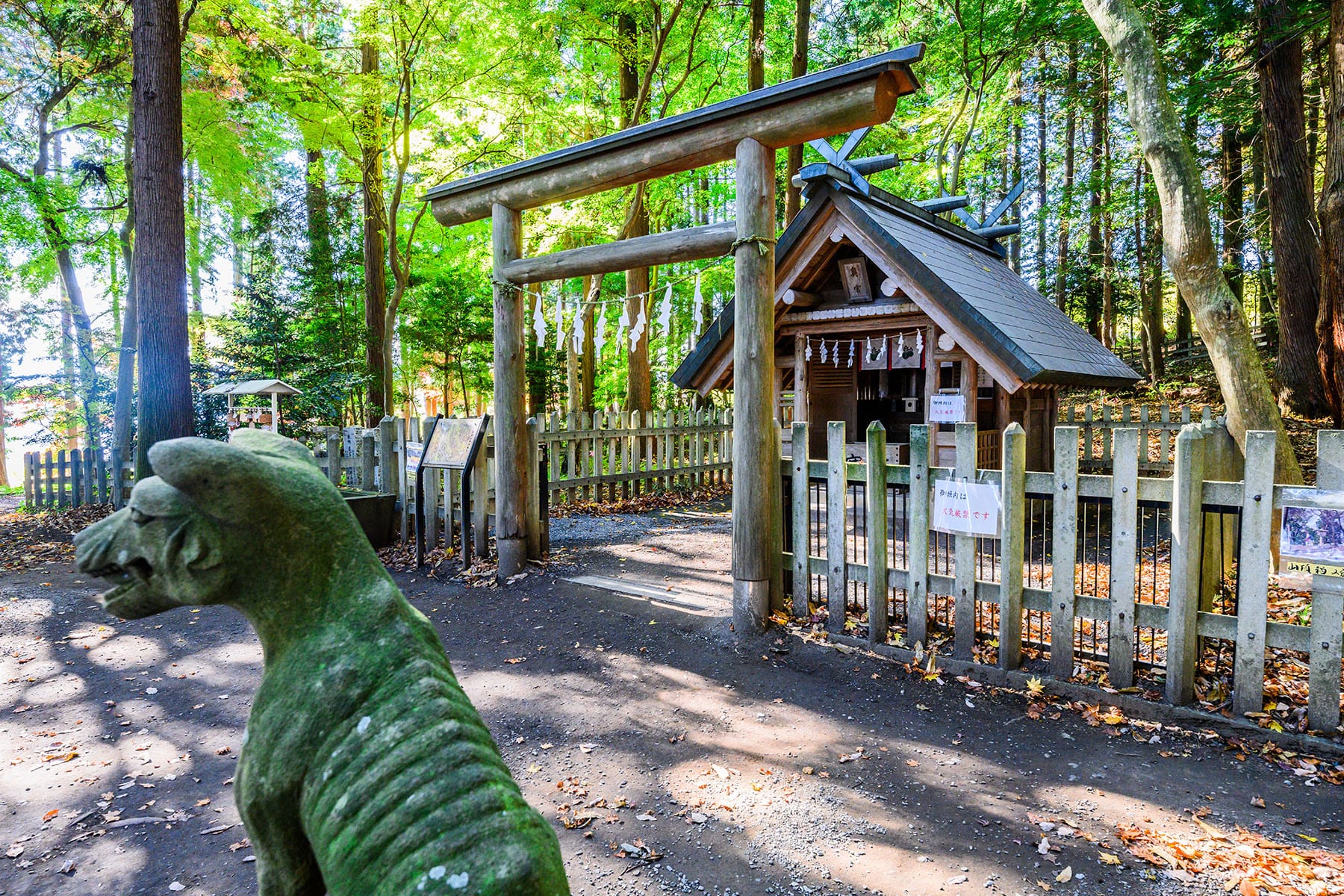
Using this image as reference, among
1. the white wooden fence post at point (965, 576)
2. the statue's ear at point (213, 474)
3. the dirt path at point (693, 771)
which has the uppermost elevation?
the statue's ear at point (213, 474)

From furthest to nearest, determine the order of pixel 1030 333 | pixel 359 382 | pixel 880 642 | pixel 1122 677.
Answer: pixel 359 382, pixel 1030 333, pixel 880 642, pixel 1122 677

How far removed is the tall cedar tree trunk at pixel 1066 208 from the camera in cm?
2009

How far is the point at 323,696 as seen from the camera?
1517mm

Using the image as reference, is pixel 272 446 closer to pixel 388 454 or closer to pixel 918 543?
pixel 918 543

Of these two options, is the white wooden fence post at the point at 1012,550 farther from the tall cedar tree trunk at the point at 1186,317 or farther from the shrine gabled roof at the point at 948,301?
the tall cedar tree trunk at the point at 1186,317

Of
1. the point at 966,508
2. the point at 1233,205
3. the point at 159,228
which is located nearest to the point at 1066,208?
the point at 1233,205

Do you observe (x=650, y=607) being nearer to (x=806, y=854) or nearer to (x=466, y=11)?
(x=806, y=854)

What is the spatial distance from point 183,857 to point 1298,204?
16.8m

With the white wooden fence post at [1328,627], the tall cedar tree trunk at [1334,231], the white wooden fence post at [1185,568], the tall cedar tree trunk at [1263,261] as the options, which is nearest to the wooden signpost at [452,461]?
the white wooden fence post at [1185,568]

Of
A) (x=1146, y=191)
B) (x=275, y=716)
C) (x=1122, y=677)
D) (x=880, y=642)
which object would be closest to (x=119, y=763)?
(x=275, y=716)

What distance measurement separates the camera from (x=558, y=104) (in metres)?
15.9

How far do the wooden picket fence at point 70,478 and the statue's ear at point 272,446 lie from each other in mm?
12500

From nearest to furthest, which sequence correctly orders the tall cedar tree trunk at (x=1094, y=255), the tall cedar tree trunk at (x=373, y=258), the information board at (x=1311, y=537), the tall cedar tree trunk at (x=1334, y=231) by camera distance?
1. the information board at (x=1311, y=537)
2. the tall cedar tree trunk at (x=1334, y=231)
3. the tall cedar tree trunk at (x=373, y=258)
4. the tall cedar tree trunk at (x=1094, y=255)

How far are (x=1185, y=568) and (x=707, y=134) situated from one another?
471cm
